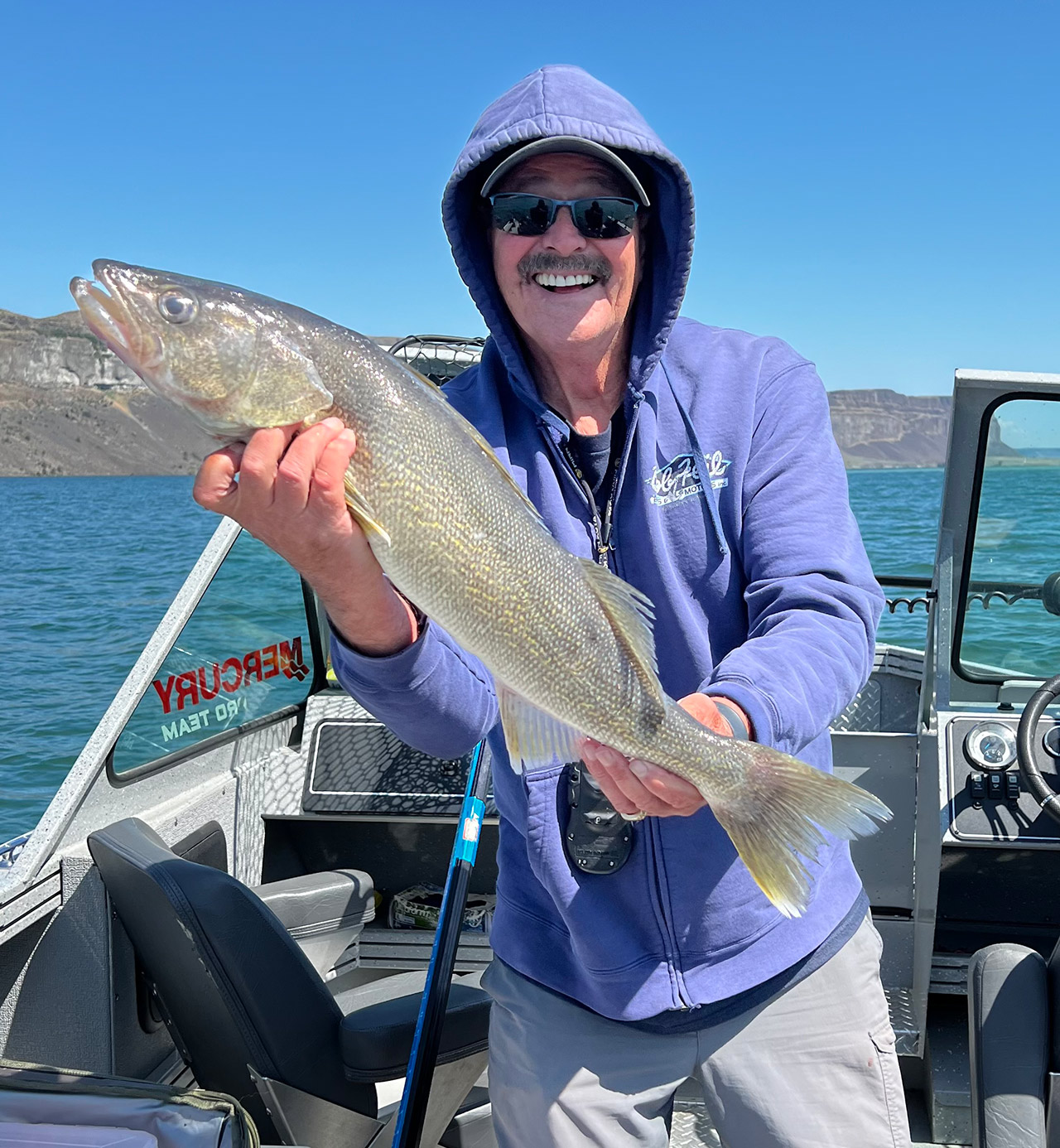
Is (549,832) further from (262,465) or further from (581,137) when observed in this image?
(581,137)

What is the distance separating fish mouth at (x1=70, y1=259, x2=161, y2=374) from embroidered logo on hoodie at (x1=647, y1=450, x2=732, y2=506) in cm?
122

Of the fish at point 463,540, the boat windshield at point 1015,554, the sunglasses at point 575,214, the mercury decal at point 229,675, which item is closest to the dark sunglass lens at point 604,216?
the sunglasses at point 575,214

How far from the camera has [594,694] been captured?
2.23 metres

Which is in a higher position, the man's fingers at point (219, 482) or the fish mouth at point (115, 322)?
the fish mouth at point (115, 322)

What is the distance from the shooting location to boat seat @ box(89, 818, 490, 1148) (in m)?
2.74

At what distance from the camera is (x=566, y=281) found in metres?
2.63

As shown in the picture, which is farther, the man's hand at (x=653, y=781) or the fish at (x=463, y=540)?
the man's hand at (x=653, y=781)

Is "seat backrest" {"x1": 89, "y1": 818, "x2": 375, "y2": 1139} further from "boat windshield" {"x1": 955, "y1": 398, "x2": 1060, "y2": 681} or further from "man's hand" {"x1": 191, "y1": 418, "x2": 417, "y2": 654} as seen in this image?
"boat windshield" {"x1": 955, "y1": 398, "x2": 1060, "y2": 681}

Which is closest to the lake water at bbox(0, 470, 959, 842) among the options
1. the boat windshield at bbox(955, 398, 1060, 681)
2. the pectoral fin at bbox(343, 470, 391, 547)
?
the boat windshield at bbox(955, 398, 1060, 681)

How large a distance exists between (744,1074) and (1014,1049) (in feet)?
2.35

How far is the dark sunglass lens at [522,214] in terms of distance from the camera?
2.67 m

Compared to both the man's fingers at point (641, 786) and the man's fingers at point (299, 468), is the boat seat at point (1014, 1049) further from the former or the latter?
the man's fingers at point (299, 468)

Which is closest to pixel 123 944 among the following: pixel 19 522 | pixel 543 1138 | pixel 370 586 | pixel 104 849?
pixel 104 849

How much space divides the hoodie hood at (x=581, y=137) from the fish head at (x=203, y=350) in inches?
32.8
